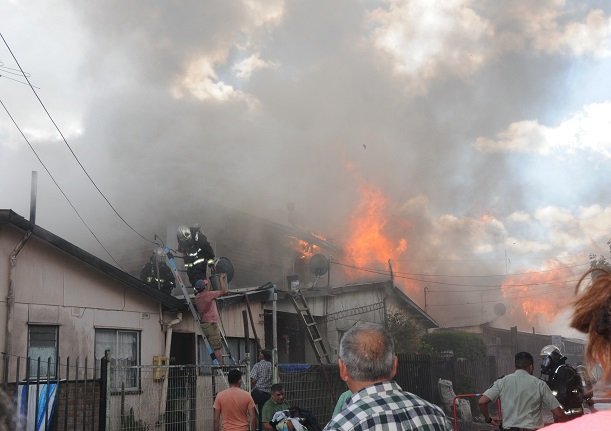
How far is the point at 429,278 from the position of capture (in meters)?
33.6

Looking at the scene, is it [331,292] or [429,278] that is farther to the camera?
[429,278]

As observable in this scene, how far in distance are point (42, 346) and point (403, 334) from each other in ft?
40.2

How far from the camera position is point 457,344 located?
66.4ft

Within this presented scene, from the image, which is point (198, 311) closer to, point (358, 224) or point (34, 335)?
point (34, 335)

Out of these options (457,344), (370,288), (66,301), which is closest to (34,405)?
(66,301)

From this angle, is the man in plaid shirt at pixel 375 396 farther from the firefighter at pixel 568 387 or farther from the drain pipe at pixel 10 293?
the drain pipe at pixel 10 293

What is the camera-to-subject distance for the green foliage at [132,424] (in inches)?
348

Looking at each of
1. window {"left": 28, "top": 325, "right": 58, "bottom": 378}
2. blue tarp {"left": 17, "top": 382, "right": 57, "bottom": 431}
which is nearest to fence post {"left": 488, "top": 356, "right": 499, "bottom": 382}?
window {"left": 28, "top": 325, "right": 58, "bottom": 378}

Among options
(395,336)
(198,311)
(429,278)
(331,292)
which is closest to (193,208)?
(331,292)

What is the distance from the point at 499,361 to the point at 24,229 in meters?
18.2

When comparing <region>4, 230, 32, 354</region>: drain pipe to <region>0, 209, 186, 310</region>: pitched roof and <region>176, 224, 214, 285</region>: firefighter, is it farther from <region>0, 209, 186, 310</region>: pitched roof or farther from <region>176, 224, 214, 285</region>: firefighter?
<region>176, 224, 214, 285</region>: firefighter

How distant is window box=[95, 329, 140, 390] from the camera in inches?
415

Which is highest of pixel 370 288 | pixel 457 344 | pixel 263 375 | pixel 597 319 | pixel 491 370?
pixel 370 288

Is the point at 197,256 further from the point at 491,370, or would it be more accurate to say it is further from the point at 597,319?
the point at 597,319
